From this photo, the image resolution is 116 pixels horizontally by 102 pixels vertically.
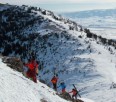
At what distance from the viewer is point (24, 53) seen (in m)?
113

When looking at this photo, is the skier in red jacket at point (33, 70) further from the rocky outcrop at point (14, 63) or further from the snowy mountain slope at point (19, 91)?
the snowy mountain slope at point (19, 91)

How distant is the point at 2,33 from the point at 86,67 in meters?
56.8

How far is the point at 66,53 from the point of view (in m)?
108

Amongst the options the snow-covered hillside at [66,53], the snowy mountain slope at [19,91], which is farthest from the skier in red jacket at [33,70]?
the snow-covered hillside at [66,53]

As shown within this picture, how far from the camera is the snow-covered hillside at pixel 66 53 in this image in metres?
77.4

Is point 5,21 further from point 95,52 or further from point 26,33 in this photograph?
point 95,52

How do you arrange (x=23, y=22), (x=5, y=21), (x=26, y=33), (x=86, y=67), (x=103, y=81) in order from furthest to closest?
(x=5, y=21)
(x=23, y=22)
(x=26, y=33)
(x=86, y=67)
(x=103, y=81)

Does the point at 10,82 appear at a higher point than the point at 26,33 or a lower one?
higher

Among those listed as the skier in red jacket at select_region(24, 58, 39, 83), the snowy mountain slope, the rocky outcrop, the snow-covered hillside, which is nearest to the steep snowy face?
the snowy mountain slope

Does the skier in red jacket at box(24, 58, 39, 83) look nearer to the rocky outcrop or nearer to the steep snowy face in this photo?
the rocky outcrop

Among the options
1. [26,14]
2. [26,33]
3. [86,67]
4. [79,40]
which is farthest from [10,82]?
[26,14]

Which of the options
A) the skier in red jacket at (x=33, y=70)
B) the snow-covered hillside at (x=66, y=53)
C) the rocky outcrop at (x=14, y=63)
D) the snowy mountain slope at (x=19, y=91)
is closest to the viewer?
the snowy mountain slope at (x=19, y=91)

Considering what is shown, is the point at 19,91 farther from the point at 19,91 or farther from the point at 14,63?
the point at 14,63

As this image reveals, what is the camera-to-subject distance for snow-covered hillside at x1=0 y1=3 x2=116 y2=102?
7738 centimetres
